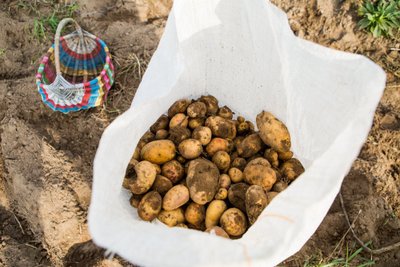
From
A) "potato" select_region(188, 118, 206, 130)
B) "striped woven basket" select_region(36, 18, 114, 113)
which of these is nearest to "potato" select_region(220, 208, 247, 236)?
"potato" select_region(188, 118, 206, 130)

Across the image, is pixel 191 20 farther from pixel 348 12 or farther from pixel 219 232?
pixel 348 12

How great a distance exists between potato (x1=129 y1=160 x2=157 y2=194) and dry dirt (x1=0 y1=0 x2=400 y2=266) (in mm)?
481

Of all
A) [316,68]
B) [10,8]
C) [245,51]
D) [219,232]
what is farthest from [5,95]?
[316,68]

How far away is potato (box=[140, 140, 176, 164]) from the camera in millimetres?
1276

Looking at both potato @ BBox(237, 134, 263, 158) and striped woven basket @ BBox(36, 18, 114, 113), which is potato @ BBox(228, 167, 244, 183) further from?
striped woven basket @ BBox(36, 18, 114, 113)

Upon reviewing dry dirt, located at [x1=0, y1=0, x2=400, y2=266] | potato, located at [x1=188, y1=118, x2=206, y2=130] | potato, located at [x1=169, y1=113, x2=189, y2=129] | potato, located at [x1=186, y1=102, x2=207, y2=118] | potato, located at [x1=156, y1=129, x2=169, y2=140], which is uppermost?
potato, located at [x1=186, y1=102, x2=207, y2=118]

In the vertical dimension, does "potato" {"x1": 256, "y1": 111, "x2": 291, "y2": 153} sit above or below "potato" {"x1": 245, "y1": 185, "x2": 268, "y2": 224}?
above

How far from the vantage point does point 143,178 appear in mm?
1199

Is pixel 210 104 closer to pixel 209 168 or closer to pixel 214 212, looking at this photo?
pixel 209 168

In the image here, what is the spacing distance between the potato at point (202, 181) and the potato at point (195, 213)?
2 centimetres

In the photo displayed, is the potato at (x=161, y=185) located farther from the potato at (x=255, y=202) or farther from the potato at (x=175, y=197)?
the potato at (x=255, y=202)

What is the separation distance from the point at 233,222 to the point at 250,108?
473 millimetres

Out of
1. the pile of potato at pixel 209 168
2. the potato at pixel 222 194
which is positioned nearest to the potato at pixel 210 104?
the pile of potato at pixel 209 168

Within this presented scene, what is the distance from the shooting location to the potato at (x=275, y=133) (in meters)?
1.27
